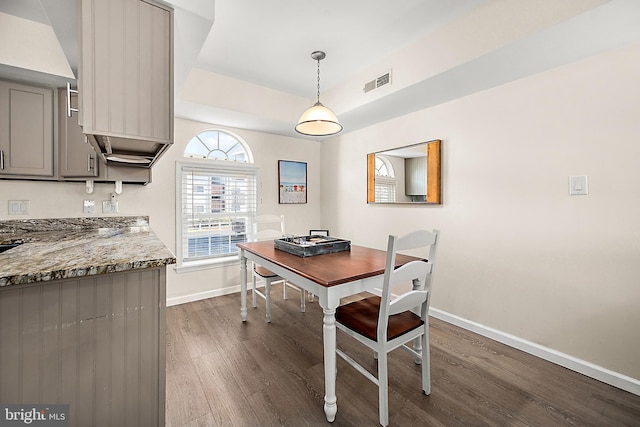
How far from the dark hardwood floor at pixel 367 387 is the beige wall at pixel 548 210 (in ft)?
1.06

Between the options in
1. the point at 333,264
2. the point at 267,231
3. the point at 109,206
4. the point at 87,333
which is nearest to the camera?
the point at 87,333

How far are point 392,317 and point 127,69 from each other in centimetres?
201

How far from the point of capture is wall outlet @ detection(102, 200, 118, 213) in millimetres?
2605

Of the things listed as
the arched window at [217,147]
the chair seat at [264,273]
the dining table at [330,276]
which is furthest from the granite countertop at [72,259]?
the arched window at [217,147]

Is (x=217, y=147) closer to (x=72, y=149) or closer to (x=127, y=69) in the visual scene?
(x=72, y=149)

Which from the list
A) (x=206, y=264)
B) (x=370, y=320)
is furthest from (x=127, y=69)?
(x=206, y=264)

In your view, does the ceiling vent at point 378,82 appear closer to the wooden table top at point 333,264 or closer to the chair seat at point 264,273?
the wooden table top at point 333,264

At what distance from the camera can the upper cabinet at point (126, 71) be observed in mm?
1302

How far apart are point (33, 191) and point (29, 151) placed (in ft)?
1.44

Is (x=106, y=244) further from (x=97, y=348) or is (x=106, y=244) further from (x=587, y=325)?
(x=587, y=325)

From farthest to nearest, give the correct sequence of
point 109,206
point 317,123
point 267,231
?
point 267,231
point 109,206
point 317,123

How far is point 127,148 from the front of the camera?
1.78 metres

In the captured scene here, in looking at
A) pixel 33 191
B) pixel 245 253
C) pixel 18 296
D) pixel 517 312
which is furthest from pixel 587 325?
pixel 33 191

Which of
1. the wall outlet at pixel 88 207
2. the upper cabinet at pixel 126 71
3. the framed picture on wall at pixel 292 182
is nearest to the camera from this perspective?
the upper cabinet at pixel 126 71
